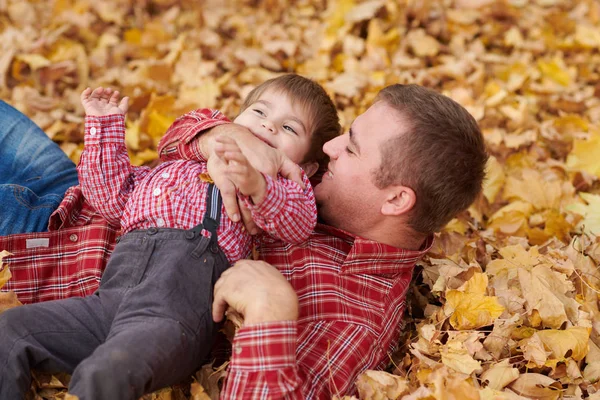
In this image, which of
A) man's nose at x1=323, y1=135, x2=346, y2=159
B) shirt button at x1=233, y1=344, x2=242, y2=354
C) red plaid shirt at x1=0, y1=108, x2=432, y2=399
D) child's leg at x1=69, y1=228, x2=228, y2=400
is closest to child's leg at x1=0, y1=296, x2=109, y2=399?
child's leg at x1=69, y1=228, x2=228, y2=400

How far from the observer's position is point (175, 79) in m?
4.28

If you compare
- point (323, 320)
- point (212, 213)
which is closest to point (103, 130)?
point (212, 213)

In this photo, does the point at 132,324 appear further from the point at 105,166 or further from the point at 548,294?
the point at 548,294

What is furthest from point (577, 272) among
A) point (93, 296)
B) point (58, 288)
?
point (58, 288)

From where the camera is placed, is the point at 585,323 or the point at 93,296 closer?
the point at 93,296

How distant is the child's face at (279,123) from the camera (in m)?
2.38

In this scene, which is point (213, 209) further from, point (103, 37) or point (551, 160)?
point (103, 37)

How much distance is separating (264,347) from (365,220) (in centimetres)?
72

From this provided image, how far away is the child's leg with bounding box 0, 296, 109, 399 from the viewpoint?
1.87m

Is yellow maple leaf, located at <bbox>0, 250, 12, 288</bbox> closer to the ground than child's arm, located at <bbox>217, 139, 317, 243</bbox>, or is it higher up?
closer to the ground

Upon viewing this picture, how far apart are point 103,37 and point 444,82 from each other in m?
2.42

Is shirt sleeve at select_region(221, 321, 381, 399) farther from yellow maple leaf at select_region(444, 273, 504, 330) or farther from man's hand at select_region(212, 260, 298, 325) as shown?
yellow maple leaf at select_region(444, 273, 504, 330)

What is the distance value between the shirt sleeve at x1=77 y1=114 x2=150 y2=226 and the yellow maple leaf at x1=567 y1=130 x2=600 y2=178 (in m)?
2.37

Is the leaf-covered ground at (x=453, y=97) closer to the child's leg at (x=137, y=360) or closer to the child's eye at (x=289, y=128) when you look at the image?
the child's leg at (x=137, y=360)
